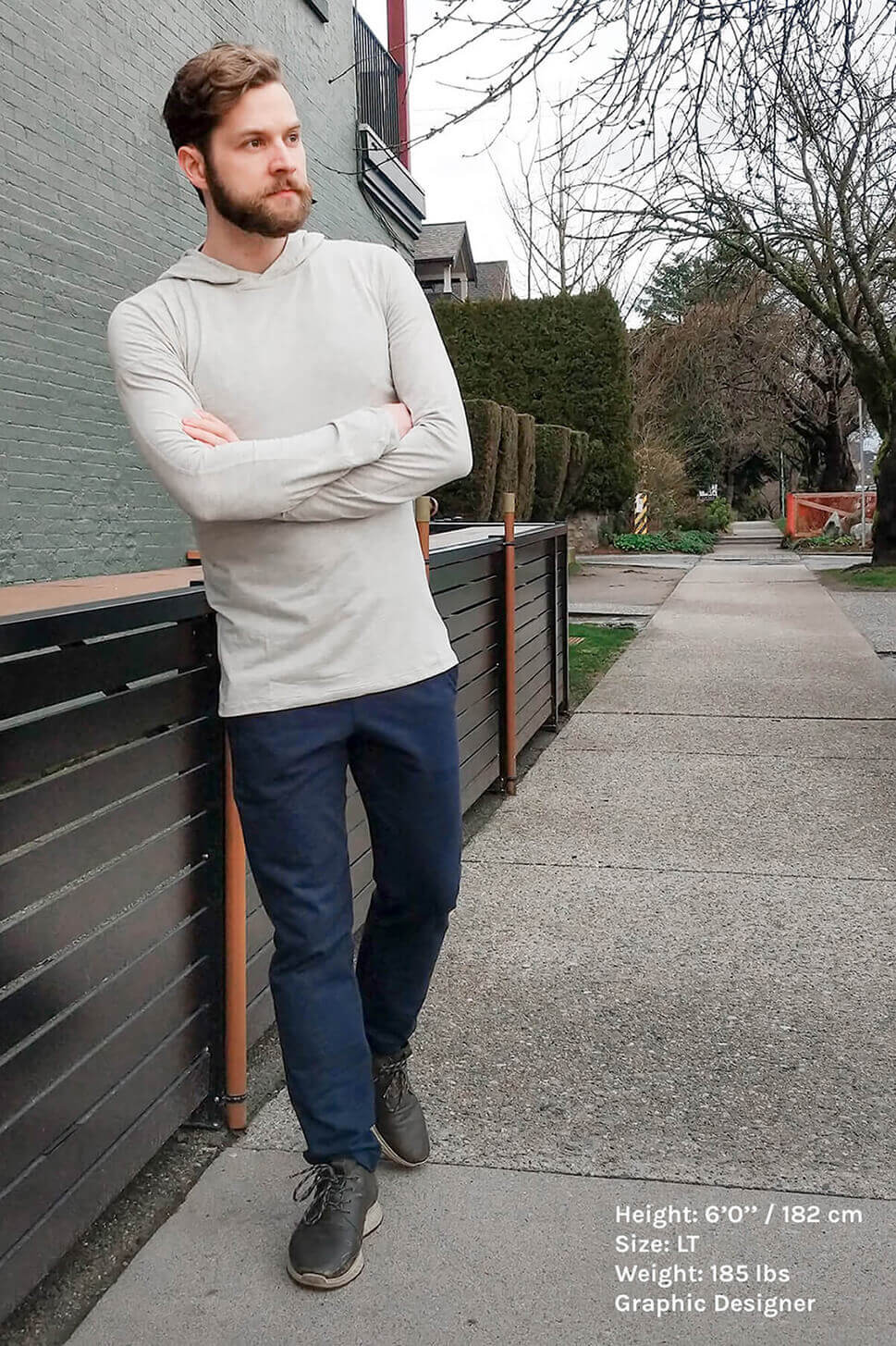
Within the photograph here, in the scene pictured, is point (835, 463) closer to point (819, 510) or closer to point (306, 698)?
point (819, 510)

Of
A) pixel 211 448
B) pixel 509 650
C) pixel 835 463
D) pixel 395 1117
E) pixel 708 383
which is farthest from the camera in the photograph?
pixel 835 463

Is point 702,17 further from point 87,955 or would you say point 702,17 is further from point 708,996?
point 87,955

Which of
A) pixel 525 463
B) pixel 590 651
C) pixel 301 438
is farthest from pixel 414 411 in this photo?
pixel 525 463

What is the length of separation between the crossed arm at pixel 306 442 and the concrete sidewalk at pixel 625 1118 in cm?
130

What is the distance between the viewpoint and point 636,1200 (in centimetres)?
246

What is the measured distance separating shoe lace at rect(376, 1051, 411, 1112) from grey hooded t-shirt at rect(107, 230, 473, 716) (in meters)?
0.83

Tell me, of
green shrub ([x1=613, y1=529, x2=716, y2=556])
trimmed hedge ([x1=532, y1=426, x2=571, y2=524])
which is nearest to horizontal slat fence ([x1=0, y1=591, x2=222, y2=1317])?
trimmed hedge ([x1=532, y1=426, x2=571, y2=524])

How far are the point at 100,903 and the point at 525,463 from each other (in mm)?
14480

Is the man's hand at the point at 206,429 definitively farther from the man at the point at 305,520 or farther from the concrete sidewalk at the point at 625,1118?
the concrete sidewalk at the point at 625,1118

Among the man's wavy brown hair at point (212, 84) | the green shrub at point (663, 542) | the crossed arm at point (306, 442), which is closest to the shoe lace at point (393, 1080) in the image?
the crossed arm at point (306, 442)

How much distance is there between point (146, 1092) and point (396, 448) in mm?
1282

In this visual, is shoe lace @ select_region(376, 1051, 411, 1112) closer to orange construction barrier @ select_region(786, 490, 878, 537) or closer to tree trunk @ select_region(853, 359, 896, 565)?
tree trunk @ select_region(853, 359, 896, 565)

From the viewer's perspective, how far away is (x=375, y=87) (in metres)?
13.7

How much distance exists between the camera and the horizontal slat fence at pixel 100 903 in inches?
78.4
